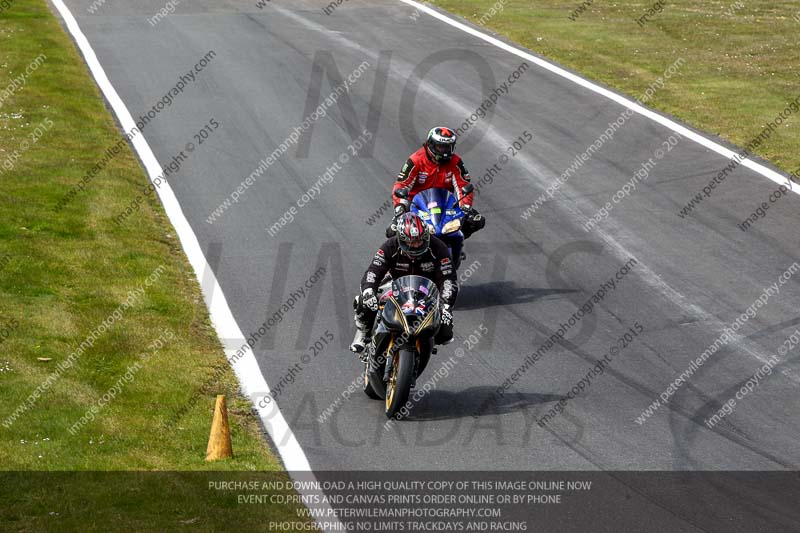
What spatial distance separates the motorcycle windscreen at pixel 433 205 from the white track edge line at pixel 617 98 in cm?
811

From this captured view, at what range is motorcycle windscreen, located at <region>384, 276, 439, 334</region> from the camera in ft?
39.9

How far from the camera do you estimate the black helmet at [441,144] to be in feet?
53.3

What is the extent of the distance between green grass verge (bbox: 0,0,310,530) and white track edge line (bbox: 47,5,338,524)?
194 mm

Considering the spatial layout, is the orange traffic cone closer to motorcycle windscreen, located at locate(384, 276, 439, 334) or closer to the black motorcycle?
the black motorcycle

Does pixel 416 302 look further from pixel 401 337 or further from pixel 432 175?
pixel 432 175

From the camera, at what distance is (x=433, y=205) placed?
16109mm

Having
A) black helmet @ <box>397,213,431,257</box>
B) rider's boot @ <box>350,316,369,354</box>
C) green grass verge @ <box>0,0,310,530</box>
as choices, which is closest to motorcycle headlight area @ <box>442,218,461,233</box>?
black helmet @ <box>397,213,431,257</box>

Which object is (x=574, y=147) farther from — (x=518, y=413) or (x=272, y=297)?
(x=518, y=413)

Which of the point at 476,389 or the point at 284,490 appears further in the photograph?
the point at 476,389

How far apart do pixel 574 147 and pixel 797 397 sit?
10927 mm

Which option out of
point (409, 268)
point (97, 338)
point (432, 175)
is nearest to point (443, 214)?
point (432, 175)

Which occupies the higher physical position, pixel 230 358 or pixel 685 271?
pixel 685 271

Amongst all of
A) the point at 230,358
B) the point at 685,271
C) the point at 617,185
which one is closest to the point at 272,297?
the point at 230,358

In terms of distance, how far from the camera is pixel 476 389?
13570 millimetres
